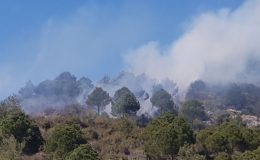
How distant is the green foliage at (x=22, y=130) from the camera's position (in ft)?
94.9

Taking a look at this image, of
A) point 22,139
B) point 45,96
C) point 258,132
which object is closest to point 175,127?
point 258,132

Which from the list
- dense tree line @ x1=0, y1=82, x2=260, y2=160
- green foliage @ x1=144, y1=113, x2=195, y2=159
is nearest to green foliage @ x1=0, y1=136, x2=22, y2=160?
dense tree line @ x1=0, y1=82, x2=260, y2=160

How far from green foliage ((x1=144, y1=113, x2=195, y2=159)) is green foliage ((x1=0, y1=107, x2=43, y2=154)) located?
6.81m

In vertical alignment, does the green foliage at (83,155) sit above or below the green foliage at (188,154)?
below

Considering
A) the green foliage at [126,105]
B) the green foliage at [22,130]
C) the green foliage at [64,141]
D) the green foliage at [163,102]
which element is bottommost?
the green foliage at [64,141]

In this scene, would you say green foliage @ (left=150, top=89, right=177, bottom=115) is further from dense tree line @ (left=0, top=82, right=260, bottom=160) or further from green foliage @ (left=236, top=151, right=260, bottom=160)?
green foliage @ (left=236, top=151, right=260, bottom=160)

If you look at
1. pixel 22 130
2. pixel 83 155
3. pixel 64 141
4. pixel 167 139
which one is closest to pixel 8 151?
pixel 83 155

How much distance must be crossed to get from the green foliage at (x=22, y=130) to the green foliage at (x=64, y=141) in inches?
87.5

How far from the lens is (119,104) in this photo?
55125mm

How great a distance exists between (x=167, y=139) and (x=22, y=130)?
8.60 m

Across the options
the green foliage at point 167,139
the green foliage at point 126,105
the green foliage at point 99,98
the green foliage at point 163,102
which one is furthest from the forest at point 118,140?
the green foliage at point 99,98

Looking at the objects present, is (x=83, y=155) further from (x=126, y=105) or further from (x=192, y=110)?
(x=192, y=110)

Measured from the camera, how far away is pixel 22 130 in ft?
98.0

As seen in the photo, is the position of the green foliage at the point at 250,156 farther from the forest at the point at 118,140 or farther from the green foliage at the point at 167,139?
the green foliage at the point at 167,139
